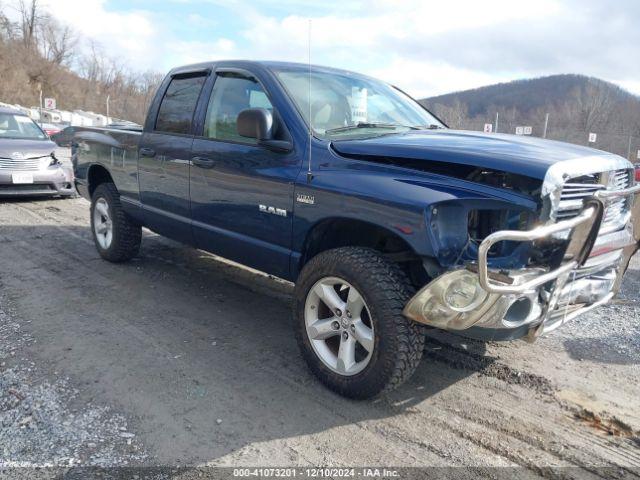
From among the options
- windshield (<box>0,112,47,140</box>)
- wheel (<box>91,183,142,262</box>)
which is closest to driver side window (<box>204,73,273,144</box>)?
wheel (<box>91,183,142,262</box>)

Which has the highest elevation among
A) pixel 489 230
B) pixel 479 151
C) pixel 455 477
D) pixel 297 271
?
pixel 479 151

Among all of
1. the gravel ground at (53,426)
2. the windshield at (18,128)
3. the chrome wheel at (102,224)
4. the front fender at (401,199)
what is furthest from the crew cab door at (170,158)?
the windshield at (18,128)

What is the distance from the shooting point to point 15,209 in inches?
335

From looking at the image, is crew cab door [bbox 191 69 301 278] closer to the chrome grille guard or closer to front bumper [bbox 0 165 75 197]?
the chrome grille guard

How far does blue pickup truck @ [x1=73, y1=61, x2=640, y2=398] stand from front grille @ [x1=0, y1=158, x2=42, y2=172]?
564 cm

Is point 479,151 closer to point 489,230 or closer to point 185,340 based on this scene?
point 489,230

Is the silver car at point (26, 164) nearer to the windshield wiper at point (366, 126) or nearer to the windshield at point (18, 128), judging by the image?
the windshield at point (18, 128)

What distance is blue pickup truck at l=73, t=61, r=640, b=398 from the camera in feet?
8.55

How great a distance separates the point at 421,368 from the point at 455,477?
1062 millimetres

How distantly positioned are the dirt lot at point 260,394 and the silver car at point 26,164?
4.93 m

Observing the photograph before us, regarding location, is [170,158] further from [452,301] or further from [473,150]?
[452,301]

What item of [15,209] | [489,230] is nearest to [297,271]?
[489,230]

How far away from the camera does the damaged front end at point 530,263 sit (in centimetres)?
248

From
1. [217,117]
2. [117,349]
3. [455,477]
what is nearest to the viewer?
[455,477]
